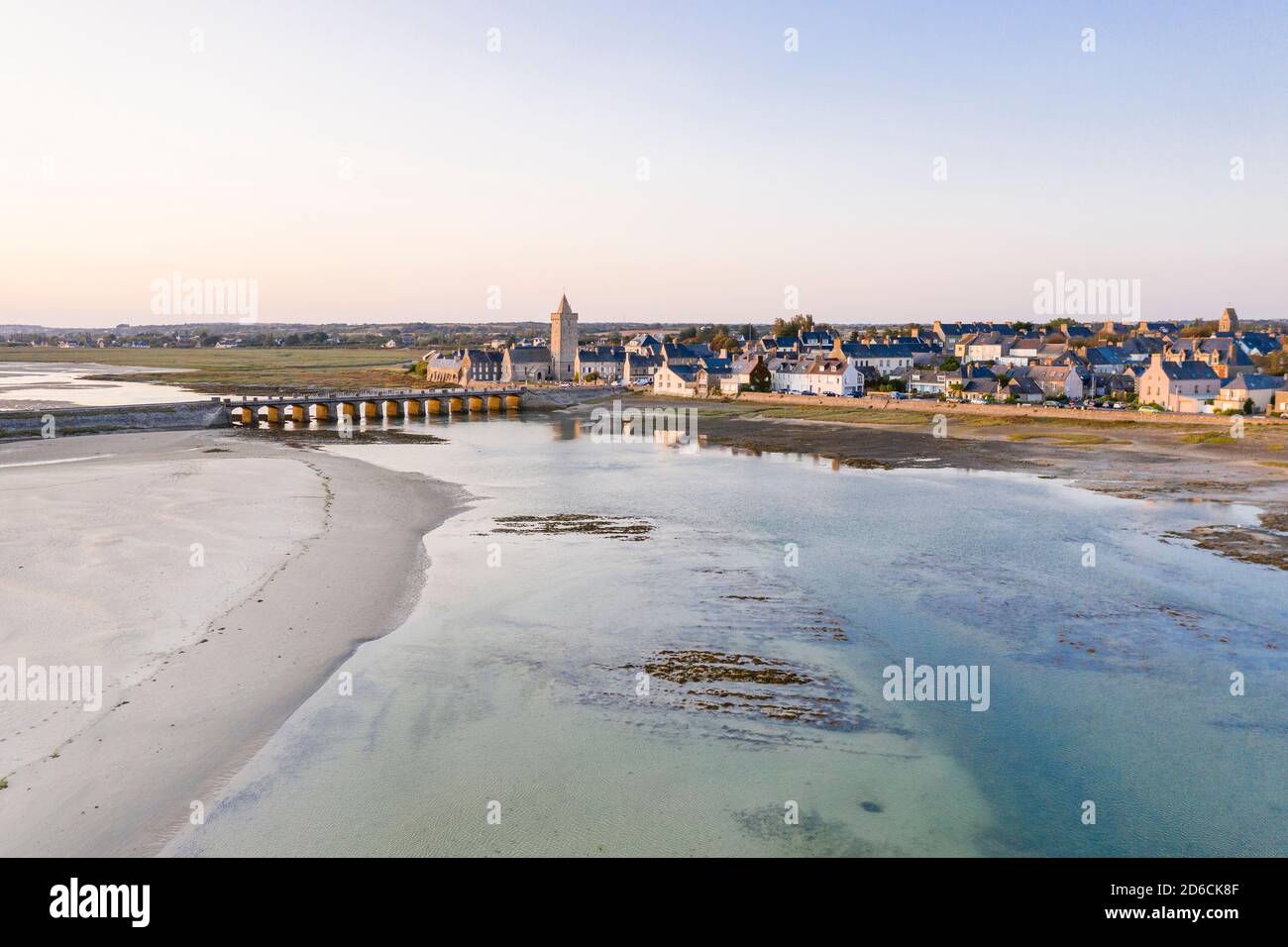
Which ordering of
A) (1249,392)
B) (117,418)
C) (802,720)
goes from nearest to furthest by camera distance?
1. (802,720)
2. (117,418)
3. (1249,392)

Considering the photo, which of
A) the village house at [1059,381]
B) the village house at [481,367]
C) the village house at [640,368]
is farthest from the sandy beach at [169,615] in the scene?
the village house at [481,367]

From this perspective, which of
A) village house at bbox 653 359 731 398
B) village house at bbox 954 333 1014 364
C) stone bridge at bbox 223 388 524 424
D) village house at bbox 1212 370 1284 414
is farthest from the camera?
village house at bbox 954 333 1014 364

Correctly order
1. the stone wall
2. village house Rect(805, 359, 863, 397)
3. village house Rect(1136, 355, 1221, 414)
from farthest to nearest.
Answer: village house Rect(805, 359, 863, 397) < village house Rect(1136, 355, 1221, 414) < the stone wall

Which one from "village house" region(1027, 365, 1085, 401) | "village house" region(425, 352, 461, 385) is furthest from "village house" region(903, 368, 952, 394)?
"village house" region(425, 352, 461, 385)

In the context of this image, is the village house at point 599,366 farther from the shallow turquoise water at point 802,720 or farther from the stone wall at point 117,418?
the shallow turquoise water at point 802,720

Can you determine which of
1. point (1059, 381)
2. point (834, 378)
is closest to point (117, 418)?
point (834, 378)

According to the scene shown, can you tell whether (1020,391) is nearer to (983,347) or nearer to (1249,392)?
(1249,392)

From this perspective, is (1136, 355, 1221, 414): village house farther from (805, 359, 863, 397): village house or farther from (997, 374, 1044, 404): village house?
(805, 359, 863, 397): village house
